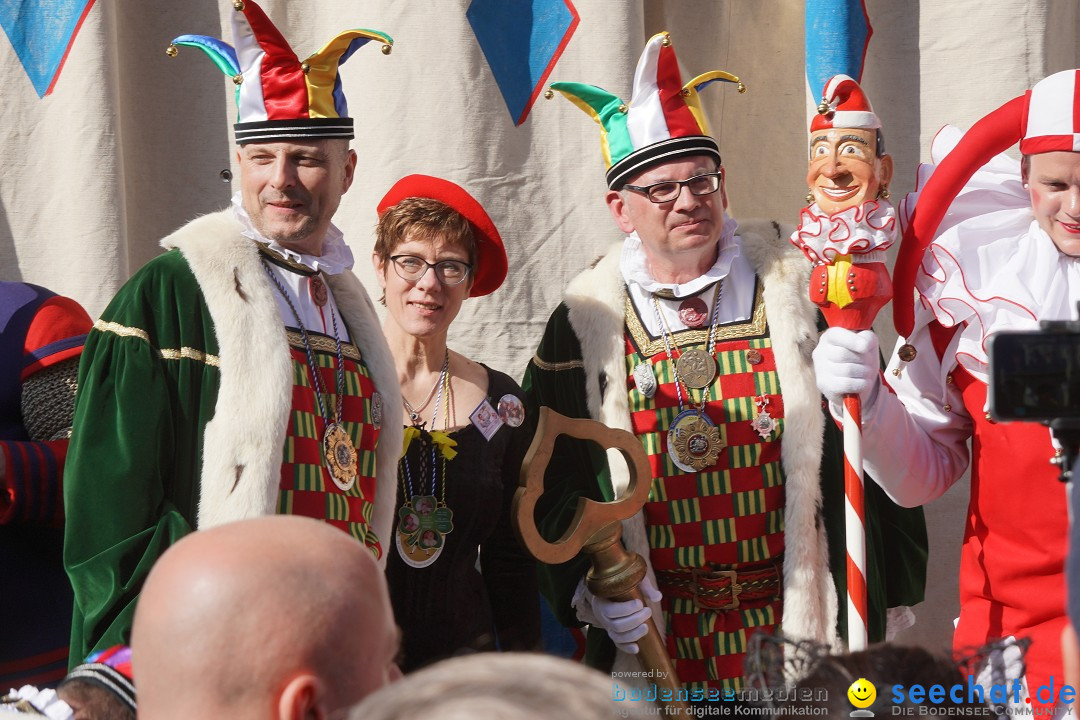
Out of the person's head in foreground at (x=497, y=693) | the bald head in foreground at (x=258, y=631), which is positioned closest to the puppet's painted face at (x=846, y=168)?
the bald head in foreground at (x=258, y=631)

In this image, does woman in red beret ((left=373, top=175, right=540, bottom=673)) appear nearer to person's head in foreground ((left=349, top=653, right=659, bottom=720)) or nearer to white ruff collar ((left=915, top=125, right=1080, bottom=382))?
white ruff collar ((left=915, top=125, right=1080, bottom=382))

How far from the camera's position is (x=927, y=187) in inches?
99.3

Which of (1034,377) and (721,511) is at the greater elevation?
(1034,377)

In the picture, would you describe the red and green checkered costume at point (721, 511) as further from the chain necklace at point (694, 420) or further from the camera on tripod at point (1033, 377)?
the camera on tripod at point (1033, 377)

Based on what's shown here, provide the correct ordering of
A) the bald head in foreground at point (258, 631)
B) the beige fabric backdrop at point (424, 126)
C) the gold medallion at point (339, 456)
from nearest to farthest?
the bald head in foreground at point (258, 631), the gold medallion at point (339, 456), the beige fabric backdrop at point (424, 126)

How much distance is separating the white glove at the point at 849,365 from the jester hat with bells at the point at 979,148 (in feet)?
0.55

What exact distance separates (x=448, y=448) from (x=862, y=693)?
1.74 metres

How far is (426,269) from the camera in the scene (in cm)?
295

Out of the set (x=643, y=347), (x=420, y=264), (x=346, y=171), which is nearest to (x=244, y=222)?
(x=346, y=171)

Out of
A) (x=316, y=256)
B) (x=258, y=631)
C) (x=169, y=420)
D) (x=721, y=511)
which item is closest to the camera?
(x=258, y=631)

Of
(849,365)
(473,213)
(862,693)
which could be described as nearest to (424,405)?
(473,213)

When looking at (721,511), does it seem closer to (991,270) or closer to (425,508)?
(425,508)

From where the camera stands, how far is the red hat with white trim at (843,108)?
241 cm

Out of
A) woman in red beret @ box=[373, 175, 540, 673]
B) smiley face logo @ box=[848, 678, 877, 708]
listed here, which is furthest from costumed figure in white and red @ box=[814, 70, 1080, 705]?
smiley face logo @ box=[848, 678, 877, 708]
